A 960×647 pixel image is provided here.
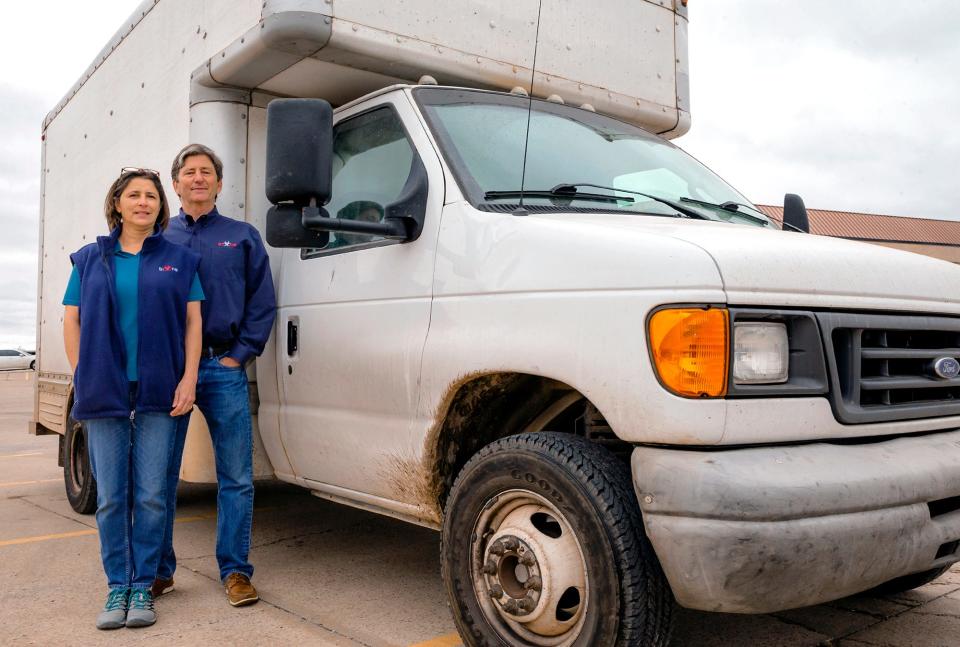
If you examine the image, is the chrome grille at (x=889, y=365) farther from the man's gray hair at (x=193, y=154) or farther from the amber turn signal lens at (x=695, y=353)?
the man's gray hair at (x=193, y=154)

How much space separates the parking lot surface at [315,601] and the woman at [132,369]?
282mm

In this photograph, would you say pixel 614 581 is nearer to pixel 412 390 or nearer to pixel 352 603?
pixel 412 390

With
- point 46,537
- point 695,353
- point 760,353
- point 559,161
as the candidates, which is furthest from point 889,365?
point 46,537

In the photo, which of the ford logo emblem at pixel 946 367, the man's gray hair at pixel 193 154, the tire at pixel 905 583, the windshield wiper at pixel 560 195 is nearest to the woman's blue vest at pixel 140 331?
the man's gray hair at pixel 193 154

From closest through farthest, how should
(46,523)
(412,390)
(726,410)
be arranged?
1. (726,410)
2. (412,390)
3. (46,523)

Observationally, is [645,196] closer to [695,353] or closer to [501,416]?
[501,416]

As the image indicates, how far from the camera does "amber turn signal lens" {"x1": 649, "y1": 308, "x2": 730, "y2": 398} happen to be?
250 cm

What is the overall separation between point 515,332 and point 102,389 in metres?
1.82

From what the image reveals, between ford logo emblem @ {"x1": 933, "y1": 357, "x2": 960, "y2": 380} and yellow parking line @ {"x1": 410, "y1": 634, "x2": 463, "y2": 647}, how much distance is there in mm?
1945

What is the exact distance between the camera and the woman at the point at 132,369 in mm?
3695

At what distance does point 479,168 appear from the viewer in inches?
139

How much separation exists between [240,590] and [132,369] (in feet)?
3.49

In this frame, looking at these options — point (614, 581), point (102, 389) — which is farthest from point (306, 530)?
point (614, 581)

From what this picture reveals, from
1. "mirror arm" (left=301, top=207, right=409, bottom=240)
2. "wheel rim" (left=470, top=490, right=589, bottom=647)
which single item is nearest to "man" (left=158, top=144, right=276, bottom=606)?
"mirror arm" (left=301, top=207, right=409, bottom=240)
